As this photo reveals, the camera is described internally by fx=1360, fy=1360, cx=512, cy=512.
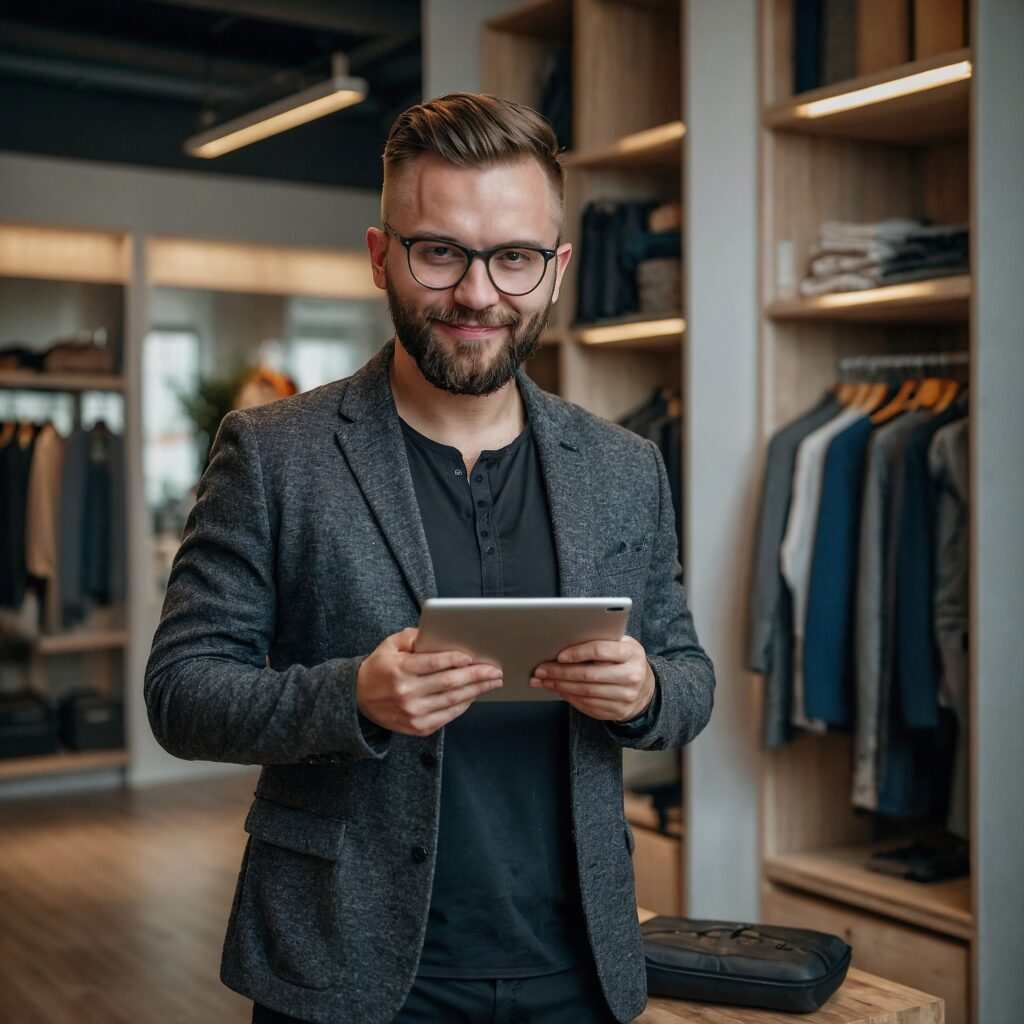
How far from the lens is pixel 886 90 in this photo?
11.4ft

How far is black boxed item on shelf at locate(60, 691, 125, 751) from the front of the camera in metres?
7.04

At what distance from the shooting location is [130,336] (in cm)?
703

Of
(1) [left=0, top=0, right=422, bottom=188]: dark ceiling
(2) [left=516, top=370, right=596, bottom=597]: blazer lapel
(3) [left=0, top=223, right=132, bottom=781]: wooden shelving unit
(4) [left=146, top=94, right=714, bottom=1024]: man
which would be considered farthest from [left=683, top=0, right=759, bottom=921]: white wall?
(3) [left=0, top=223, right=132, bottom=781]: wooden shelving unit

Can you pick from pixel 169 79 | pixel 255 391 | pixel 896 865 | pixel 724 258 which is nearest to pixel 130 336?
pixel 255 391

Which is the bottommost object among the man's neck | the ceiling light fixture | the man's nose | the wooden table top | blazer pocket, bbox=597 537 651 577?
the wooden table top

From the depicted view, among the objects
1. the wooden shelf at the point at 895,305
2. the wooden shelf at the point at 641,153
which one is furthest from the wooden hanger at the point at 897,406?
the wooden shelf at the point at 641,153

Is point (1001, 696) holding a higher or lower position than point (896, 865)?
higher

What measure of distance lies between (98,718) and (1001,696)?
515cm

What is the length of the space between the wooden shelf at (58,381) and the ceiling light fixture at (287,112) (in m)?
1.28

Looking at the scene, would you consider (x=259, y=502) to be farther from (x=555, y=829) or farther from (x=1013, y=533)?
(x=1013, y=533)

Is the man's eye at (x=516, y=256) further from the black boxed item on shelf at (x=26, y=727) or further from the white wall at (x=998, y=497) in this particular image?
the black boxed item on shelf at (x=26, y=727)

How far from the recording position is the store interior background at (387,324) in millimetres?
3166

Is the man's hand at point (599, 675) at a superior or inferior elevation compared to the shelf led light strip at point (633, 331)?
inferior

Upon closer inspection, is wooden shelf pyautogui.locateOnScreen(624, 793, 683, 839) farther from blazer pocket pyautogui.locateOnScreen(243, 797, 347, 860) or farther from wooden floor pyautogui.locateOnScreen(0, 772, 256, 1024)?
blazer pocket pyautogui.locateOnScreen(243, 797, 347, 860)
